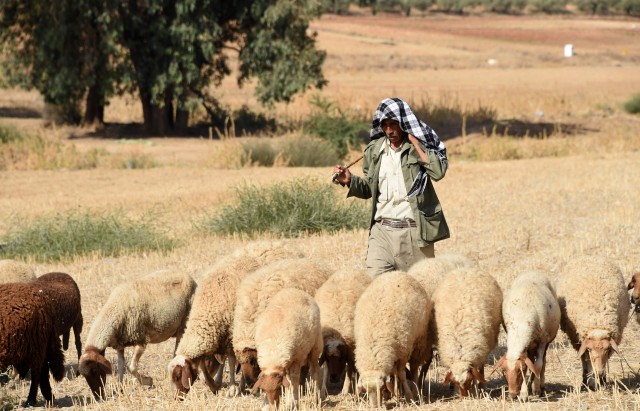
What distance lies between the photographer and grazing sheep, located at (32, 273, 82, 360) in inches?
372

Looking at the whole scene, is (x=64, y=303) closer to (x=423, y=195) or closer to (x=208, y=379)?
(x=208, y=379)

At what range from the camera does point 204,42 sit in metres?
30.0

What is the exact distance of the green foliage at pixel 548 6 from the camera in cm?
10756

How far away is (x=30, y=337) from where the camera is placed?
8188mm

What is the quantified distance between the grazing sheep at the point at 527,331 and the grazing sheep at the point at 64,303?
422 centimetres

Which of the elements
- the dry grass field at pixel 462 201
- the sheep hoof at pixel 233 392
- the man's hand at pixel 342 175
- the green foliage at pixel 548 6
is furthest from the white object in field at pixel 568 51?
the sheep hoof at pixel 233 392

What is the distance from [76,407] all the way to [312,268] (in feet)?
7.79

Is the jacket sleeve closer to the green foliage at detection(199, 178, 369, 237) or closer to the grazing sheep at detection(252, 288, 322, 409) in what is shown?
the grazing sheep at detection(252, 288, 322, 409)

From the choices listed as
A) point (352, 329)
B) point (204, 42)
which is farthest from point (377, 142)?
point (204, 42)

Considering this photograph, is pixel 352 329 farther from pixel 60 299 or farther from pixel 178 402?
pixel 60 299

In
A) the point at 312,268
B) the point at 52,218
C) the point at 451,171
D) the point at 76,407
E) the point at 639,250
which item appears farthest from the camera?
the point at 451,171

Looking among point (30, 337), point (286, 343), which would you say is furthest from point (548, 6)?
point (286, 343)

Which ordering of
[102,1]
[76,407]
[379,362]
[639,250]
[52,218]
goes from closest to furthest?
[379,362], [76,407], [639,250], [52,218], [102,1]

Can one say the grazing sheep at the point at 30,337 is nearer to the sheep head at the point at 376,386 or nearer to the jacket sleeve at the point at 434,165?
the sheep head at the point at 376,386
